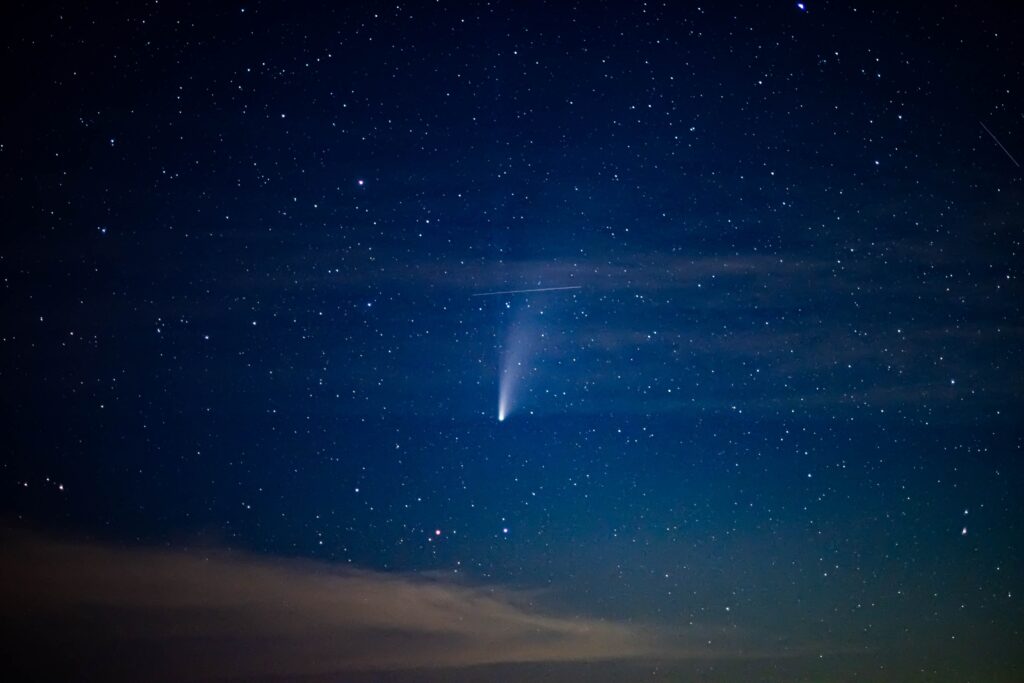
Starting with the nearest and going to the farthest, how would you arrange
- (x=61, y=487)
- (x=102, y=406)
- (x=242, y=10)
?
(x=242, y=10) → (x=102, y=406) → (x=61, y=487)

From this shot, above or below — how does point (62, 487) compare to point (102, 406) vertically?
below

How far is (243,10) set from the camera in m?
5.90

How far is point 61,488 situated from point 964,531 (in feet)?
36.8

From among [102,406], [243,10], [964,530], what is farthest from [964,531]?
[102,406]

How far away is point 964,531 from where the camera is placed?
291 inches

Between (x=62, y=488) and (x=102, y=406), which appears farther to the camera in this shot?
(x=62, y=488)

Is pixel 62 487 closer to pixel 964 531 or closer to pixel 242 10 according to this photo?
pixel 242 10

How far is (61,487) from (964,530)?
1121 centimetres

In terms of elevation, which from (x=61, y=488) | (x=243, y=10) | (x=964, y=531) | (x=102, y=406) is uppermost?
(x=243, y=10)

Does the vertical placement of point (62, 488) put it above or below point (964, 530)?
above

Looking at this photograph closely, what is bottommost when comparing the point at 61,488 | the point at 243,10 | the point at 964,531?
the point at 964,531

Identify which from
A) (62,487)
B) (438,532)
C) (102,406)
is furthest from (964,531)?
(62,487)

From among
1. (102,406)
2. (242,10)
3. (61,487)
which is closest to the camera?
(242,10)

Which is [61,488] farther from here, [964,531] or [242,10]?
[964,531]
